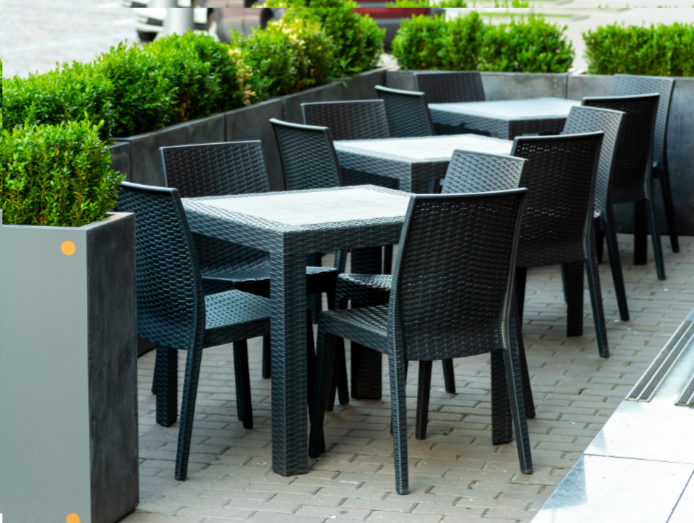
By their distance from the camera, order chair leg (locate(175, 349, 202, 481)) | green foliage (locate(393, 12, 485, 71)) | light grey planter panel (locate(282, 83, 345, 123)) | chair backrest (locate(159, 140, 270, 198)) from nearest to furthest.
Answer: chair leg (locate(175, 349, 202, 481))
chair backrest (locate(159, 140, 270, 198))
light grey planter panel (locate(282, 83, 345, 123))
green foliage (locate(393, 12, 485, 71))

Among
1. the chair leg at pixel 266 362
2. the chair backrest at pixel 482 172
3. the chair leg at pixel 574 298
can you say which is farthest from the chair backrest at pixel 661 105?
the chair leg at pixel 266 362

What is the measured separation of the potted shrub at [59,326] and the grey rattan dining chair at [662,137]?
15.6ft

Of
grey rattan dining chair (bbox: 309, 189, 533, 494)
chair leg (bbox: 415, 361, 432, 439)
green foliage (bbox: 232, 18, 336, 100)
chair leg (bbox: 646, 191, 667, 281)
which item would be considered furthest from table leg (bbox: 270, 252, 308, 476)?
chair leg (bbox: 646, 191, 667, 281)

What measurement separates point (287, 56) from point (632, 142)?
250cm

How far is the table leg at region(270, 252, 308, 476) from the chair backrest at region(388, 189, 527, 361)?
39cm

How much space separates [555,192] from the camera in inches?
194

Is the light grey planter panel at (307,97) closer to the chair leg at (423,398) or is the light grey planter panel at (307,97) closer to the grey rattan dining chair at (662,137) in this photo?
the grey rattan dining chair at (662,137)

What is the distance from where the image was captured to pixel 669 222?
7.58m

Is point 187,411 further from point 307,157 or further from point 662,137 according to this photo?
point 662,137

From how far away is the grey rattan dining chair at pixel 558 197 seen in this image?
4.86m

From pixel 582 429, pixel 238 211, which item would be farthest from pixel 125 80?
pixel 582 429

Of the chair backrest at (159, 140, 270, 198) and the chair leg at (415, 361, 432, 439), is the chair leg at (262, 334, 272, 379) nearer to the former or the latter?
the chair backrest at (159, 140, 270, 198)

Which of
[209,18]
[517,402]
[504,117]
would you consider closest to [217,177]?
[517,402]

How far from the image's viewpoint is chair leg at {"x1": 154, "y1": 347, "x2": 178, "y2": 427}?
168 inches
